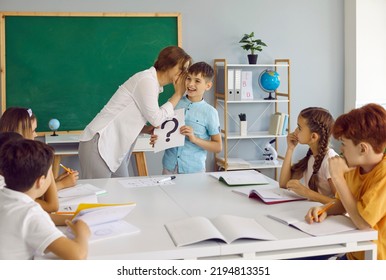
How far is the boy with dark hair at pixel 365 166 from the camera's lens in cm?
183

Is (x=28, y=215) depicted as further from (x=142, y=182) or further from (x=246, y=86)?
(x=246, y=86)

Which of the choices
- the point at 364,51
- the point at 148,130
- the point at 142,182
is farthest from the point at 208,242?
the point at 364,51

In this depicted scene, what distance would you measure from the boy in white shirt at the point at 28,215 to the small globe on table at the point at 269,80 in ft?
11.9

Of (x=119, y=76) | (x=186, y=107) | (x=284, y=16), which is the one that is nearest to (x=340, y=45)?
(x=284, y=16)

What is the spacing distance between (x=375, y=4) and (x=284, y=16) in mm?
994

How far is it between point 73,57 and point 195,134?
2176 mm

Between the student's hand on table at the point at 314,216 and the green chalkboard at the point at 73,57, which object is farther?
the green chalkboard at the point at 73,57

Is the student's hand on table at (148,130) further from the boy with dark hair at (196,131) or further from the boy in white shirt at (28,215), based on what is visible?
the boy in white shirt at (28,215)

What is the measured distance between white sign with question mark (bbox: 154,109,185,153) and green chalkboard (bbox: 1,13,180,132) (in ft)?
6.97

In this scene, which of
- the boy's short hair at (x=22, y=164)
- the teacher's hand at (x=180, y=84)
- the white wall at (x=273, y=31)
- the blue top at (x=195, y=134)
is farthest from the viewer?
the white wall at (x=273, y=31)

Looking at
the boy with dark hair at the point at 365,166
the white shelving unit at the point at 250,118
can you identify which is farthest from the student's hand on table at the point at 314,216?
the white shelving unit at the point at 250,118

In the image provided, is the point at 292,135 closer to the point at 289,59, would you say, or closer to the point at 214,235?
the point at 214,235
